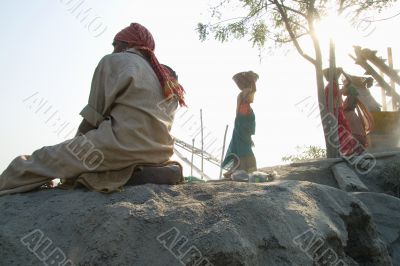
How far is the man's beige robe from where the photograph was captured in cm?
331

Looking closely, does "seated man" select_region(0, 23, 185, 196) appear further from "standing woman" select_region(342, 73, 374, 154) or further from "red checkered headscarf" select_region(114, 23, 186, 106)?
"standing woman" select_region(342, 73, 374, 154)

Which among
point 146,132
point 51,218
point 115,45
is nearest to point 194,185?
point 146,132

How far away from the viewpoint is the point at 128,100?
3.51 meters

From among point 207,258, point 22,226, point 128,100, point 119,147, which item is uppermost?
point 128,100

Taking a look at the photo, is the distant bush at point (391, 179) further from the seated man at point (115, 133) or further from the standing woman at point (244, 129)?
the seated man at point (115, 133)

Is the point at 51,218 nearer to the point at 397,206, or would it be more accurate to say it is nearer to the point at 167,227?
the point at 167,227

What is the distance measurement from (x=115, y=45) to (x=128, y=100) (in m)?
0.71

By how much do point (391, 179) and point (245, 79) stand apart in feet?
9.69

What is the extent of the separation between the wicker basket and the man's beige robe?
12.9ft
